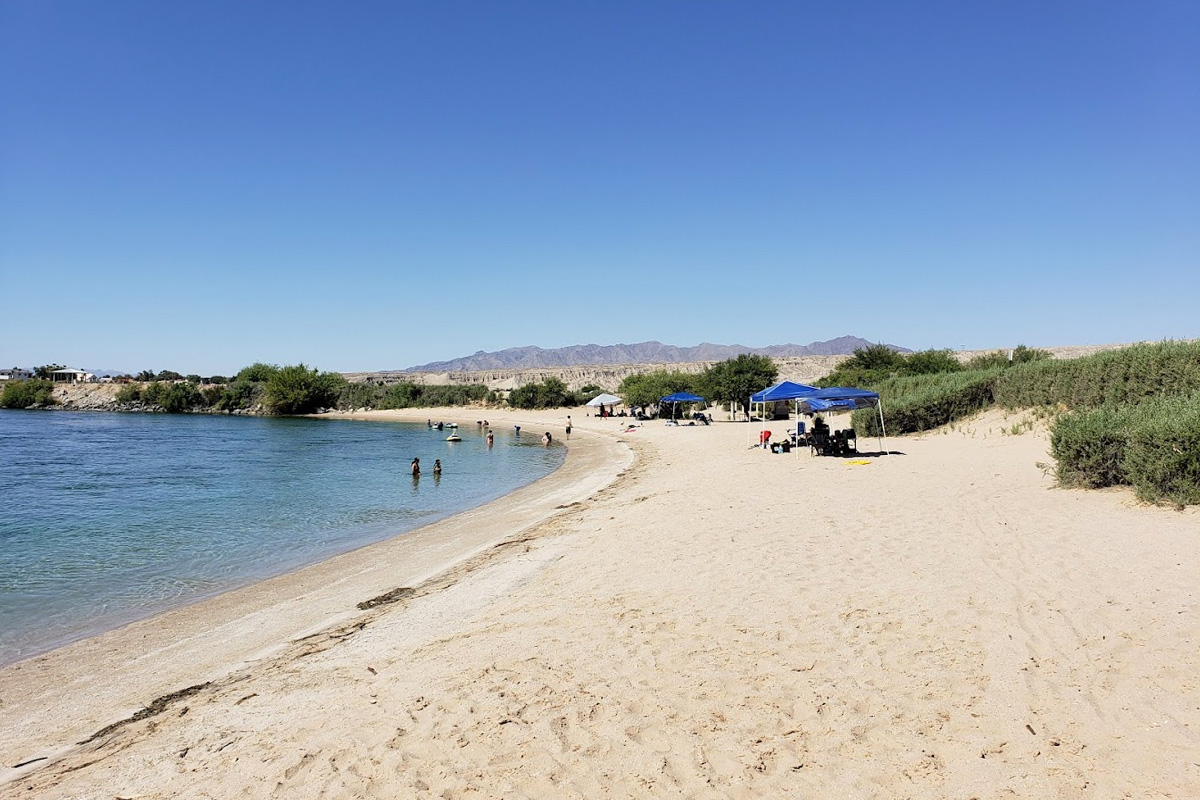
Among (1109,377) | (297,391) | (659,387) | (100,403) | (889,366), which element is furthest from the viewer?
(100,403)

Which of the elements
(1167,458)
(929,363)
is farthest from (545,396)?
(1167,458)

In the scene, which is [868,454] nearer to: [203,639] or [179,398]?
[203,639]

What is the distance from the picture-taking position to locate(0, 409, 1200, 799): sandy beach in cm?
361

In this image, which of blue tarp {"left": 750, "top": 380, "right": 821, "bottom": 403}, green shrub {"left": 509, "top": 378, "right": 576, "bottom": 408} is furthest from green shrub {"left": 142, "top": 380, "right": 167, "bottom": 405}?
blue tarp {"left": 750, "top": 380, "right": 821, "bottom": 403}

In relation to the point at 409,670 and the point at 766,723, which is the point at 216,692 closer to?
the point at 409,670

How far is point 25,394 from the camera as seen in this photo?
3740 inches

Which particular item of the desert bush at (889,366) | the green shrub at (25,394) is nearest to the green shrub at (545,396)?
the desert bush at (889,366)

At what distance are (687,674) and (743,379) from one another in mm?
37200

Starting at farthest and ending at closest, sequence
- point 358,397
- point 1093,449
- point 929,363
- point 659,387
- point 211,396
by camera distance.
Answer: point 211,396
point 358,397
point 659,387
point 929,363
point 1093,449

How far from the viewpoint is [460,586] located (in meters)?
8.28

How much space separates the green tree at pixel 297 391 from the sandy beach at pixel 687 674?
79.4m

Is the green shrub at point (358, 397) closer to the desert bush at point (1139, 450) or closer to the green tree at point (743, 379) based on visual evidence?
the green tree at point (743, 379)

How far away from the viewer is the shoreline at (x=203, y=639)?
5.48 meters

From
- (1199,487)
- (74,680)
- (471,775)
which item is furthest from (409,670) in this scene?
(1199,487)
